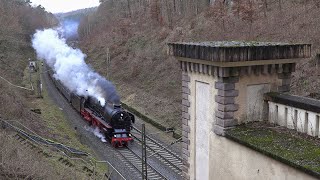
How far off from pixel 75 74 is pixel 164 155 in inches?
656

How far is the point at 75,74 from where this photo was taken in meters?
39.3

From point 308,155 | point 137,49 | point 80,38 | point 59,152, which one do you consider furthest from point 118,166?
point 80,38

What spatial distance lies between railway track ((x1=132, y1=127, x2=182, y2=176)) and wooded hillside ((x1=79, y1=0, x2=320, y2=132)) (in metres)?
4.10

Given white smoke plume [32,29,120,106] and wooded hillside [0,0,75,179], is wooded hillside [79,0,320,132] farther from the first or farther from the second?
wooded hillside [0,0,75,179]

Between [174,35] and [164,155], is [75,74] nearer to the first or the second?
[174,35]

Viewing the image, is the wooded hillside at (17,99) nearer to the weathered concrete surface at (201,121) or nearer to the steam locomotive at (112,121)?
the steam locomotive at (112,121)

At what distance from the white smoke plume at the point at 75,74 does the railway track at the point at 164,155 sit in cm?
437

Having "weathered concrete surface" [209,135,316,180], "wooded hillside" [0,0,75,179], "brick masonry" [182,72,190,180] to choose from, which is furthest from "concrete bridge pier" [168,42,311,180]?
"wooded hillside" [0,0,75,179]

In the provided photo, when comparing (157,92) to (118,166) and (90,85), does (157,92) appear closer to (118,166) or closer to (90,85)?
(90,85)

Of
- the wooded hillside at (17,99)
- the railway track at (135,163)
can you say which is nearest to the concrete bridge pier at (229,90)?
the wooded hillside at (17,99)

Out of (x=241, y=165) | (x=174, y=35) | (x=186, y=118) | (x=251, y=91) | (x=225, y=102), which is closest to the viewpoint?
(x=241, y=165)

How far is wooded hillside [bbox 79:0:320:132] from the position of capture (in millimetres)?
32469

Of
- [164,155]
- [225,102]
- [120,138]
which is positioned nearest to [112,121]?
[120,138]

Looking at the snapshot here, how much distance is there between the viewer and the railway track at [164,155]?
24181 mm
